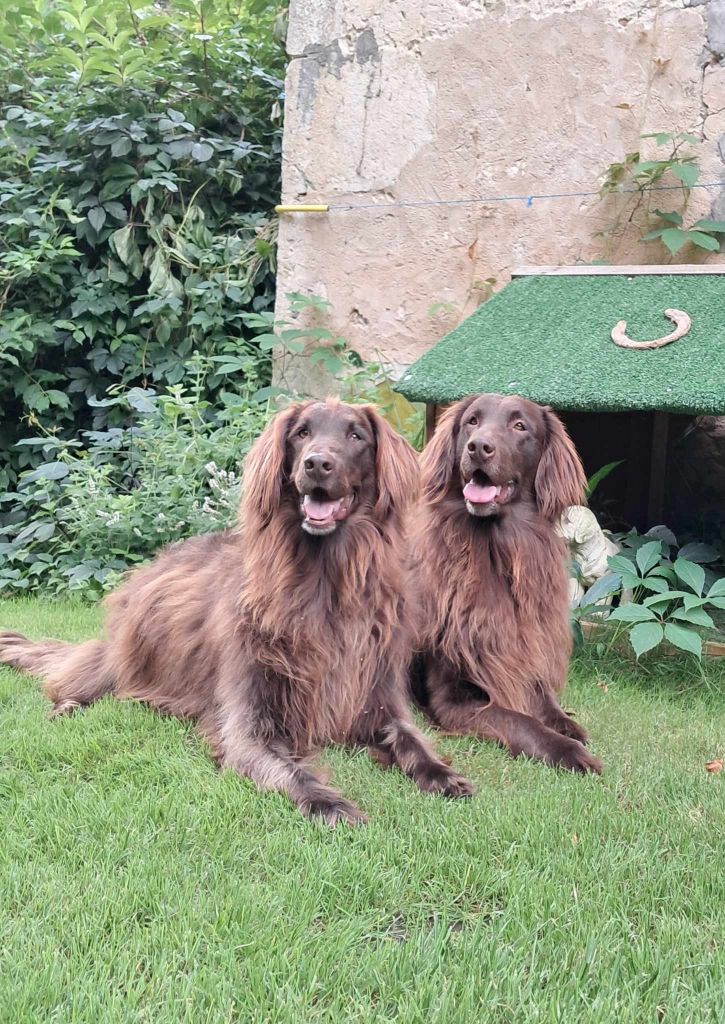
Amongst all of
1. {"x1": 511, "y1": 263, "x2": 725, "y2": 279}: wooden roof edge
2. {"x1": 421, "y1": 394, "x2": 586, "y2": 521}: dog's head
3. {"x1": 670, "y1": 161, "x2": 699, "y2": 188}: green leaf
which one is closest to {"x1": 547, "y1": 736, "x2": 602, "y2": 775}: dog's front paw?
{"x1": 421, "y1": 394, "x2": 586, "y2": 521}: dog's head

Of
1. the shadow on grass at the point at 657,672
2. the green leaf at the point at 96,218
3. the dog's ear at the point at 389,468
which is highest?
the green leaf at the point at 96,218

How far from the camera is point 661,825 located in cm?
237

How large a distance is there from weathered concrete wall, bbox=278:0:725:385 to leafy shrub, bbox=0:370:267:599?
1217mm

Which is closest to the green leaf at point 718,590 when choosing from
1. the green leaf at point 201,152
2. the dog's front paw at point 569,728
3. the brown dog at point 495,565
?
the brown dog at point 495,565

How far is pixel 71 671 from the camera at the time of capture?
3520mm

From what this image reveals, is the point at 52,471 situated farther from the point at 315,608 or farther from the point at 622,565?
the point at 622,565

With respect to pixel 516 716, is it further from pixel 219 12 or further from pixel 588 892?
pixel 219 12

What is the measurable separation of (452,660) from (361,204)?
3.82 m

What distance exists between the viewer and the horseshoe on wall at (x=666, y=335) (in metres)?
4.00

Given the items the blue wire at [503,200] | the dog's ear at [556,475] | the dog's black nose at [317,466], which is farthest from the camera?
the blue wire at [503,200]

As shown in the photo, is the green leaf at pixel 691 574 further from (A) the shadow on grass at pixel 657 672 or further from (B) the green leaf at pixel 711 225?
(B) the green leaf at pixel 711 225

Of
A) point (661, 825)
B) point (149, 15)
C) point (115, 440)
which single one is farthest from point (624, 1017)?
point (149, 15)

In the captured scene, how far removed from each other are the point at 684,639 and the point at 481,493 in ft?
3.22

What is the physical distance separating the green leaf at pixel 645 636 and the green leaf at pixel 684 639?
0.11 ft
